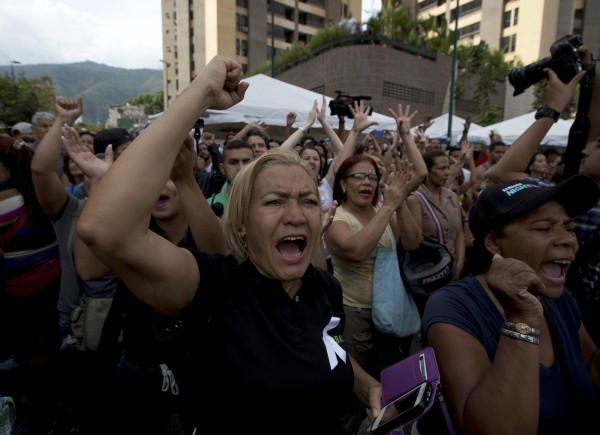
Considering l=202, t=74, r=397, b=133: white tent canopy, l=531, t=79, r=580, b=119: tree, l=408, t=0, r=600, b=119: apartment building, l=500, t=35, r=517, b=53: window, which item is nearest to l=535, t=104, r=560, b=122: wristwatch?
l=202, t=74, r=397, b=133: white tent canopy

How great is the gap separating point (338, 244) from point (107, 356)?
5.12ft

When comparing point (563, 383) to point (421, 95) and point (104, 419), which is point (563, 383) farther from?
point (421, 95)

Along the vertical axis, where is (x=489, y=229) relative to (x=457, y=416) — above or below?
above

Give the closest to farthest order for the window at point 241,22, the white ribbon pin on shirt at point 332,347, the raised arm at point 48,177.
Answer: the white ribbon pin on shirt at point 332,347 < the raised arm at point 48,177 < the window at point 241,22

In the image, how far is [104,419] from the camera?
2.43m

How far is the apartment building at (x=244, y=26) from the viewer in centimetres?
5003

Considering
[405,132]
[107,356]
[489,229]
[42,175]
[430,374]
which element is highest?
[405,132]

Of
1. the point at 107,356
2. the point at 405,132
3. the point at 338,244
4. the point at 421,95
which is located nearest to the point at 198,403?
the point at 107,356

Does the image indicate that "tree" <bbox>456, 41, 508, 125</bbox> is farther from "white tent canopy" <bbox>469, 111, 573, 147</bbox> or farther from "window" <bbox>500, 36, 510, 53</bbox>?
"window" <bbox>500, 36, 510, 53</bbox>

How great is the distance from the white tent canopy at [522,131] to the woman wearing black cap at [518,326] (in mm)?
9601

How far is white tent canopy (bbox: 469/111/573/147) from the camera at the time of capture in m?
10.9

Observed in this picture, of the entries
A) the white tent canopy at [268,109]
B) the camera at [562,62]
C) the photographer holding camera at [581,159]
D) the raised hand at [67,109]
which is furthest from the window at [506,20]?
the raised hand at [67,109]

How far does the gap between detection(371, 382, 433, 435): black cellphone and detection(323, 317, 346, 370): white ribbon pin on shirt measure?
0.78ft

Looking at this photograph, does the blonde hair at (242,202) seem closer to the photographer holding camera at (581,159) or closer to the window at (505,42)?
the photographer holding camera at (581,159)
